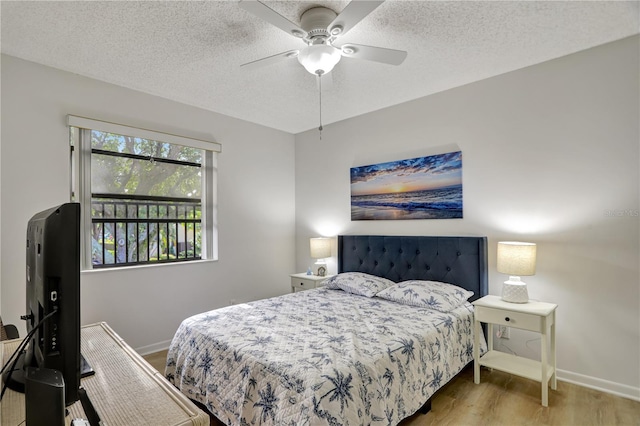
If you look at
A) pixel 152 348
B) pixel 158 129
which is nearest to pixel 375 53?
pixel 158 129

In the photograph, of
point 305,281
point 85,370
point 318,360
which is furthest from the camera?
point 305,281

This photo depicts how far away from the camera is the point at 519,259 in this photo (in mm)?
2412

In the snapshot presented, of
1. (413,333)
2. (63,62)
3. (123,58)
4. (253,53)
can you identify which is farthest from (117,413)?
(63,62)

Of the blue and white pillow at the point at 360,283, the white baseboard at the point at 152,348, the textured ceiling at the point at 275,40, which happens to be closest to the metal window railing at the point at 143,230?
the white baseboard at the point at 152,348

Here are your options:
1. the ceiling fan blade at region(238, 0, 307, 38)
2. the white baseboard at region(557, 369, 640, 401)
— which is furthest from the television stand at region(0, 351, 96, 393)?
the white baseboard at region(557, 369, 640, 401)

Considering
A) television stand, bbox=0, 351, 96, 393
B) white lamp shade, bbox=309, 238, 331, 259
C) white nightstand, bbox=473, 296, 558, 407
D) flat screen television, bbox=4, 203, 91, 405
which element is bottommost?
white nightstand, bbox=473, 296, 558, 407

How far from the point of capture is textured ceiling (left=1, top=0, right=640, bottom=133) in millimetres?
1947

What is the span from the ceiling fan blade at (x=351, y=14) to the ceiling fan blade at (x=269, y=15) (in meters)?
0.20

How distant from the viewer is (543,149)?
2.64 metres

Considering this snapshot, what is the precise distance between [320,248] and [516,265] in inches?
80.8

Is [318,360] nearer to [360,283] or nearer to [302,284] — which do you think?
[360,283]

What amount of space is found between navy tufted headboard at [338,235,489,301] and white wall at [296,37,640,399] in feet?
0.50

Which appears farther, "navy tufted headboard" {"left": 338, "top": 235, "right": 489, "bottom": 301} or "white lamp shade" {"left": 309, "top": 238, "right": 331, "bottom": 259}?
"white lamp shade" {"left": 309, "top": 238, "right": 331, "bottom": 259}

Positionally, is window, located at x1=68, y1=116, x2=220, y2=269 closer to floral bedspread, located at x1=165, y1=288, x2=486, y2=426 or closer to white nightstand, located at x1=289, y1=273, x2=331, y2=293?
white nightstand, located at x1=289, y1=273, x2=331, y2=293
